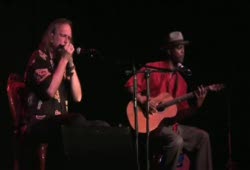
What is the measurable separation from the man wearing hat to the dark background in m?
0.38

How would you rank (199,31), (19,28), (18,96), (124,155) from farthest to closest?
(199,31), (19,28), (18,96), (124,155)

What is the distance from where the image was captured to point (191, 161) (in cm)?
453

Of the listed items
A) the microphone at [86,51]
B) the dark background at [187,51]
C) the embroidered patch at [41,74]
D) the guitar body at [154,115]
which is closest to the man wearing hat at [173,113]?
the guitar body at [154,115]

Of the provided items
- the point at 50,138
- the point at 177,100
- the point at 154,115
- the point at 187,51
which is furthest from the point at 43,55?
the point at 187,51

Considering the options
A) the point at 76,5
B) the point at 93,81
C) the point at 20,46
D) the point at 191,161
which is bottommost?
the point at 191,161

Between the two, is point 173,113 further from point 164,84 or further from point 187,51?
point 187,51

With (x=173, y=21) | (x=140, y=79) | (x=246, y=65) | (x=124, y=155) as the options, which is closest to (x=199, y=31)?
(x=173, y=21)

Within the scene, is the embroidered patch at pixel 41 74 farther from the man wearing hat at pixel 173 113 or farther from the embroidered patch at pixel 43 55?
the man wearing hat at pixel 173 113

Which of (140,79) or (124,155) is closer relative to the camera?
(124,155)

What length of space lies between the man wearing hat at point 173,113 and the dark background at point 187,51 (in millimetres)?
384

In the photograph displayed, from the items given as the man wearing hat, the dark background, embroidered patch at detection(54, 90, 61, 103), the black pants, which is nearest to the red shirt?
the man wearing hat

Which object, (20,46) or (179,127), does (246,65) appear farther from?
→ (20,46)

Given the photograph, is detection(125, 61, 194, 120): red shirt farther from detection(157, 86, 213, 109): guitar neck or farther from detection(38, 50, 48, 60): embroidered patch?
detection(38, 50, 48, 60): embroidered patch

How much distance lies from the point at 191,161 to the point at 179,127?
343 mm
